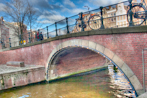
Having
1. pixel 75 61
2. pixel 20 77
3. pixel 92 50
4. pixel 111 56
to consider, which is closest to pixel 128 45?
pixel 111 56

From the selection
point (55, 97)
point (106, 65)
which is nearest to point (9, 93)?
point (55, 97)

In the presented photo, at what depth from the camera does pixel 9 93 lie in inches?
319

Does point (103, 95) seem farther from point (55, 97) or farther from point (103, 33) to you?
point (103, 33)

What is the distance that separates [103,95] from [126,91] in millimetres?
1458

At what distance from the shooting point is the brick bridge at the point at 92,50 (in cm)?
548

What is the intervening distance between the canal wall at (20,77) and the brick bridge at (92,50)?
2.32 ft

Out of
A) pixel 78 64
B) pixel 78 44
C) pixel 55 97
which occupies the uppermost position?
pixel 78 44

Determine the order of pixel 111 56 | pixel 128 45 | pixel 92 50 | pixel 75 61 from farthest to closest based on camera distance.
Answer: pixel 75 61, pixel 92 50, pixel 111 56, pixel 128 45

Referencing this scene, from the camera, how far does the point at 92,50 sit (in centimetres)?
744

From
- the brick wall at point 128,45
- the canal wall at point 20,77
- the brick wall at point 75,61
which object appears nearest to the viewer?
the brick wall at point 128,45

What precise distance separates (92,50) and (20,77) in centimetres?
534

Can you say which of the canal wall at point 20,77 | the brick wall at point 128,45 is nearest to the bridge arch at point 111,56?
the brick wall at point 128,45

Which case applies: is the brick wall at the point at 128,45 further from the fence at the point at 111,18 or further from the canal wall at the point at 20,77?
the canal wall at the point at 20,77

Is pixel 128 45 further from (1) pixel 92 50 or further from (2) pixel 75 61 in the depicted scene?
(2) pixel 75 61
